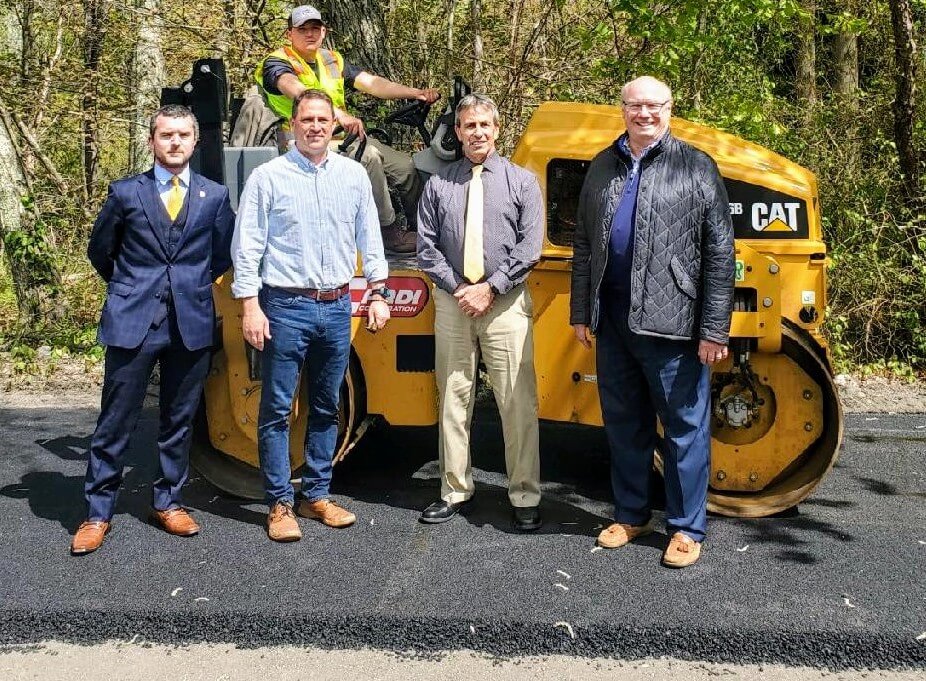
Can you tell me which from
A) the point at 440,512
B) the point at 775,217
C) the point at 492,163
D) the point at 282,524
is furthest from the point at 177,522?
the point at 775,217

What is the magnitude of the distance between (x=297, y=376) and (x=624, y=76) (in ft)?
16.1

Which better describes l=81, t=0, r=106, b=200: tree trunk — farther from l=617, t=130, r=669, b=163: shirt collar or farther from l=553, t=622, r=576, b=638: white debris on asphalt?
l=553, t=622, r=576, b=638: white debris on asphalt

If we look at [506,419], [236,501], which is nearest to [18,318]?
[236,501]

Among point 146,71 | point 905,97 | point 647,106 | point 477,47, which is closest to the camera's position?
point 647,106

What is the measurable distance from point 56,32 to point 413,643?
29.0ft

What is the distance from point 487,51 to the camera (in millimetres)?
9781

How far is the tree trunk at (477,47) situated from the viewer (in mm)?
9258

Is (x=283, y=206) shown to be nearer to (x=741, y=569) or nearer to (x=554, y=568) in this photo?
(x=554, y=568)

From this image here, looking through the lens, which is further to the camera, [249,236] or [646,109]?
[249,236]

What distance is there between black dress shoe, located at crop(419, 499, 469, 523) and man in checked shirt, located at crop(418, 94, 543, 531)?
22 centimetres

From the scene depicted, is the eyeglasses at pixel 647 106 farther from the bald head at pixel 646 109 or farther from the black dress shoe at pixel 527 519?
the black dress shoe at pixel 527 519

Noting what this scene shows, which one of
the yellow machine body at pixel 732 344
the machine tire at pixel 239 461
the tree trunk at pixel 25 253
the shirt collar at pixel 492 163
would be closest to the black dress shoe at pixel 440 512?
the yellow machine body at pixel 732 344

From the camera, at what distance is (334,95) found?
5535 mm

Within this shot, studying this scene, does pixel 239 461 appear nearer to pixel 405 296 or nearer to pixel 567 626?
pixel 405 296
